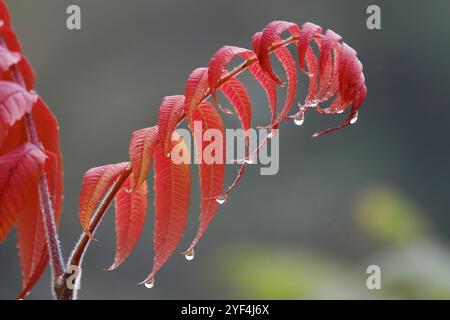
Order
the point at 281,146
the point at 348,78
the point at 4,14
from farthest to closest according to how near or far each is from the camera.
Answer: the point at 281,146
the point at 4,14
the point at 348,78

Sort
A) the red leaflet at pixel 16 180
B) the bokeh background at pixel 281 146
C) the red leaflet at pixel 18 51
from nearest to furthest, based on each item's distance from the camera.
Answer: the red leaflet at pixel 16 180 → the red leaflet at pixel 18 51 → the bokeh background at pixel 281 146

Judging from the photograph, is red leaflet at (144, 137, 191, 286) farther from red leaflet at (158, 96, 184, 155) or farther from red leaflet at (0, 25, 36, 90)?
red leaflet at (0, 25, 36, 90)

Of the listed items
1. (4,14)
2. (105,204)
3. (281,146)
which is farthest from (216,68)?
(281,146)

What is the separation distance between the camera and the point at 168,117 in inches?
16.7

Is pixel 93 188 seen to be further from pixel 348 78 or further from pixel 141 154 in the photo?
pixel 348 78

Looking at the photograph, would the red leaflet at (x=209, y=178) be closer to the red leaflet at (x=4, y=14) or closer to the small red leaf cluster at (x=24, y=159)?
the small red leaf cluster at (x=24, y=159)

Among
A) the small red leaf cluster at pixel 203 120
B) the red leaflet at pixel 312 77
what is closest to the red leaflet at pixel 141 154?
the small red leaf cluster at pixel 203 120

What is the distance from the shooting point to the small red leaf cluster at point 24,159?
0.41 metres

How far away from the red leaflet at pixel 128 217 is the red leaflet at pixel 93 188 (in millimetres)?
24

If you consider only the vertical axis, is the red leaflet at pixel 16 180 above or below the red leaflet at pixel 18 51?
below

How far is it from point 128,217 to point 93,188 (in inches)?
2.0

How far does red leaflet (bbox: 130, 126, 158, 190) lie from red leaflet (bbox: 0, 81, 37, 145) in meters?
0.07

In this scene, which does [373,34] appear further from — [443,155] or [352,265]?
[352,265]

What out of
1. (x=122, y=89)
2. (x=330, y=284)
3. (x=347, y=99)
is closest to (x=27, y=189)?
(x=347, y=99)
